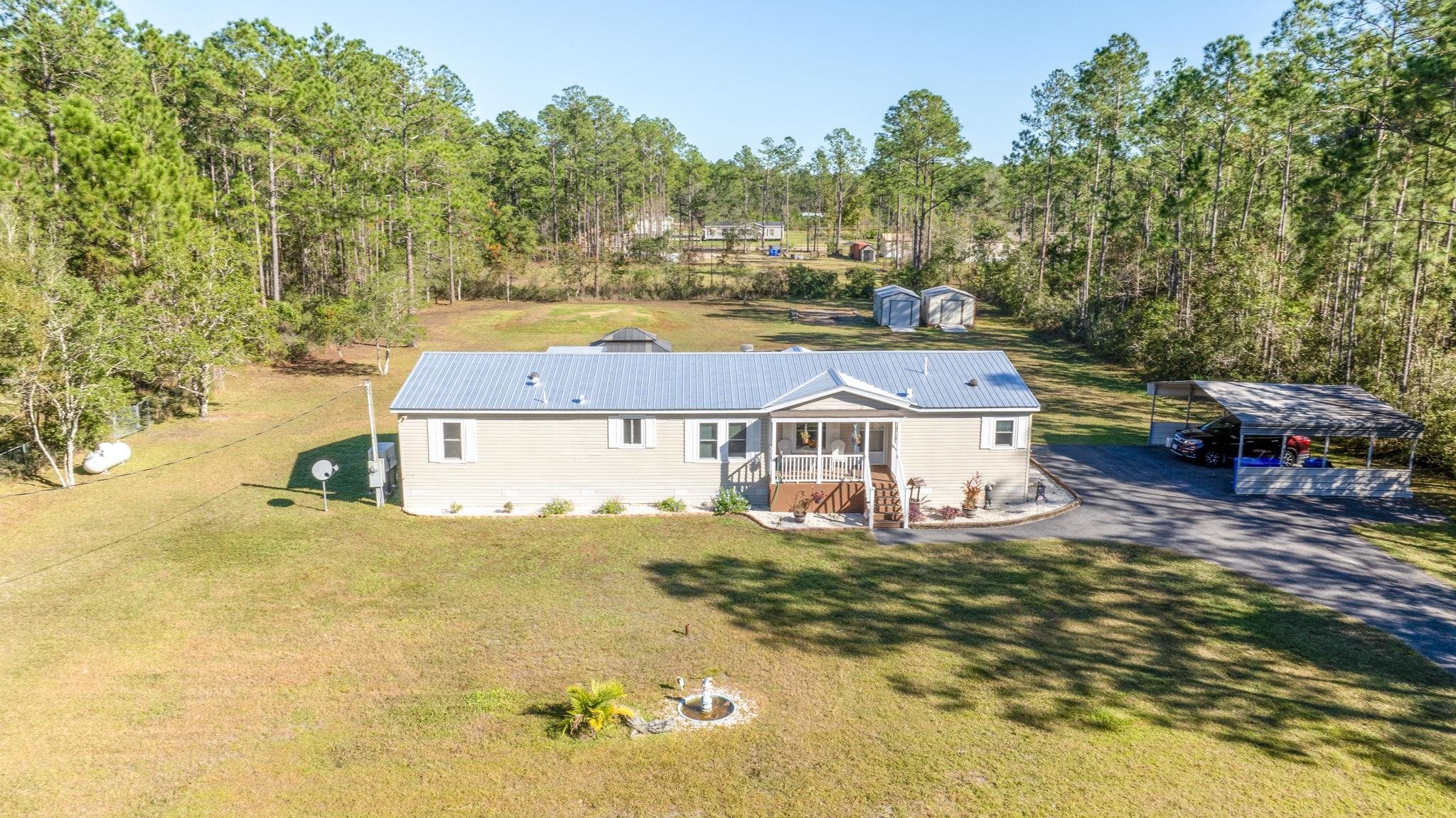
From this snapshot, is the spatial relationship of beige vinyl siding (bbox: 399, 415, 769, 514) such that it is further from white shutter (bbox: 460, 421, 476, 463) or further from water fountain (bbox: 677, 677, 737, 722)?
water fountain (bbox: 677, 677, 737, 722)

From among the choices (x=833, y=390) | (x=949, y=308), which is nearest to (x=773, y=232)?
(x=949, y=308)

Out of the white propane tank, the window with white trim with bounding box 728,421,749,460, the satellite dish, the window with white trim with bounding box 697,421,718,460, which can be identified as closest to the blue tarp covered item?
the window with white trim with bounding box 728,421,749,460

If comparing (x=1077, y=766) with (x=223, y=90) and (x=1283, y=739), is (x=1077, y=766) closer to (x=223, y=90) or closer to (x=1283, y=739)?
(x=1283, y=739)

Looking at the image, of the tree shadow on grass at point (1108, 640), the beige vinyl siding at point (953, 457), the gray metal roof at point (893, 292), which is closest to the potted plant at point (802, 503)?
the tree shadow on grass at point (1108, 640)

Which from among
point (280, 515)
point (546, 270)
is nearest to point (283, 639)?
point (280, 515)

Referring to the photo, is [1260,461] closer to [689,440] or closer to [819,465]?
[819,465]

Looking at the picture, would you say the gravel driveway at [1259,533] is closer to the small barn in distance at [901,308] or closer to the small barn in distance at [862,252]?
the small barn in distance at [901,308]
